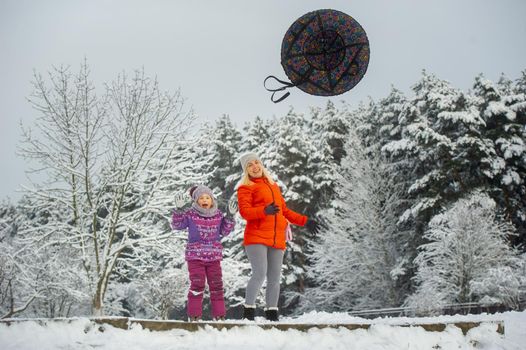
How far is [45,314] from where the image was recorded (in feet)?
70.7

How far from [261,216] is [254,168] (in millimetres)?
686

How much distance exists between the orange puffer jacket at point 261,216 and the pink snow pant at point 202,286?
528mm

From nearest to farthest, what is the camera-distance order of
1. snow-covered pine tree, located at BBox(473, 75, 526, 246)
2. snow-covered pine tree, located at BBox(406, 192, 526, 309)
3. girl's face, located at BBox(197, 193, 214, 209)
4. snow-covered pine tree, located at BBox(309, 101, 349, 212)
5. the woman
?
the woman → girl's face, located at BBox(197, 193, 214, 209) → snow-covered pine tree, located at BBox(406, 192, 526, 309) → snow-covered pine tree, located at BBox(473, 75, 526, 246) → snow-covered pine tree, located at BBox(309, 101, 349, 212)

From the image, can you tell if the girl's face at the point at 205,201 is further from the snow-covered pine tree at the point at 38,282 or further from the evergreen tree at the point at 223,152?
the evergreen tree at the point at 223,152

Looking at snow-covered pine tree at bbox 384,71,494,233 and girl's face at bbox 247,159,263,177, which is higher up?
snow-covered pine tree at bbox 384,71,494,233

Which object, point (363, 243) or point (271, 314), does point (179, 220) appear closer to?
point (271, 314)

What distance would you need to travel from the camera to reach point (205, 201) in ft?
17.5

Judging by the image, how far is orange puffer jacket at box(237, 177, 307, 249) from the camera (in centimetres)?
477

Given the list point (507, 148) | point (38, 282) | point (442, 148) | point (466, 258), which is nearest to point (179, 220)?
point (38, 282)

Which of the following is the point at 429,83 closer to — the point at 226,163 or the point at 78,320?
the point at 226,163

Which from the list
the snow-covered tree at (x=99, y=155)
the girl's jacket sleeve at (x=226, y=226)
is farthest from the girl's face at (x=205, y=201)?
the snow-covered tree at (x=99, y=155)

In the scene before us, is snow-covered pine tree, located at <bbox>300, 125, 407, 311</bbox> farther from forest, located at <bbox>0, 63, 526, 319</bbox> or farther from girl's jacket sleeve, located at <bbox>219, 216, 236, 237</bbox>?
girl's jacket sleeve, located at <bbox>219, 216, 236, 237</bbox>

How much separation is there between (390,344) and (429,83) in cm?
2094

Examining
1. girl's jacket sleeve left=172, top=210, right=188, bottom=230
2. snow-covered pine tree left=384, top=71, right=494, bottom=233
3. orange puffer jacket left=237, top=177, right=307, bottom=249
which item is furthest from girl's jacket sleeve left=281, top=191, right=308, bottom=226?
snow-covered pine tree left=384, top=71, right=494, bottom=233
